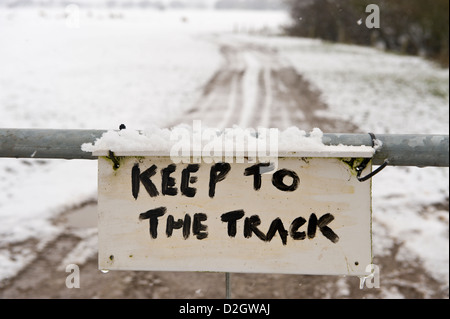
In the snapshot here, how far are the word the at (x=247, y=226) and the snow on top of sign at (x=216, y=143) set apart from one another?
208 millimetres

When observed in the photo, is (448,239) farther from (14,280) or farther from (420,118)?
(420,118)

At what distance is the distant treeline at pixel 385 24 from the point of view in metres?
22.9

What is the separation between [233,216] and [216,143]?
0.78 feet

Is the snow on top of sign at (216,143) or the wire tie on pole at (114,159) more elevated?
the snow on top of sign at (216,143)

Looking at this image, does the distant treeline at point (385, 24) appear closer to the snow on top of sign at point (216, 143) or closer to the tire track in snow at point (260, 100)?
the tire track in snow at point (260, 100)

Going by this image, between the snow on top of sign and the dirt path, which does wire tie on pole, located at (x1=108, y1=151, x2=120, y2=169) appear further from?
the dirt path

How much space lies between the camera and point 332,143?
1432mm

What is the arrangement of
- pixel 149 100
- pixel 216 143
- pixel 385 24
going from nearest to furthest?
pixel 216 143 < pixel 149 100 < pixel 385 24

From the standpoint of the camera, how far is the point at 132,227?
146cm

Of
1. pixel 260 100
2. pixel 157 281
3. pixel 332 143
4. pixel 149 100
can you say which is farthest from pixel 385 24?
pixel 332 143

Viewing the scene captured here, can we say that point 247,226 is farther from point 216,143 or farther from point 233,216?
point 216,143

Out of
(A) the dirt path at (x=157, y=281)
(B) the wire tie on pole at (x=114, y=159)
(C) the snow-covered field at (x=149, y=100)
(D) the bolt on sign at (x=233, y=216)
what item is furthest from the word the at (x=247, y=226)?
(C) the snow-covered field at (x=149, y=100)

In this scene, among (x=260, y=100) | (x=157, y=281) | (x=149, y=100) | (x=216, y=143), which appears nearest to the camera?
(x=216, y=143)

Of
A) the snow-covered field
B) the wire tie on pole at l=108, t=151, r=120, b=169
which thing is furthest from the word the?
the snow-covered field
